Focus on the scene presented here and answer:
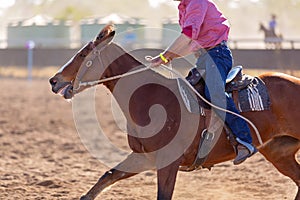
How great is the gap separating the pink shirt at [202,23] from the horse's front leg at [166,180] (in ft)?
3.71

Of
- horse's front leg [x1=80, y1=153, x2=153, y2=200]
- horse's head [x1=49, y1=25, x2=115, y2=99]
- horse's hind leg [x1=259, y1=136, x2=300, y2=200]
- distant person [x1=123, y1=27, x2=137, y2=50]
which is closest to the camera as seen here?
horse's head [x1=49, y1=25, x2=115, y2=99]

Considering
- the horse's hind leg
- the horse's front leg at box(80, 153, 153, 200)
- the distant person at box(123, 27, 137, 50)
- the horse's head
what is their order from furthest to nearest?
the distant person at box(123, 27, 137, 50), the horse's hind leg, the horse's front leg at box(80, 153, 153, 200), the horse's head

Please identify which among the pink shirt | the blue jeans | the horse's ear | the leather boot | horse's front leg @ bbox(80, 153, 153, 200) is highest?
the pink shirt

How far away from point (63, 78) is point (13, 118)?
7.85m

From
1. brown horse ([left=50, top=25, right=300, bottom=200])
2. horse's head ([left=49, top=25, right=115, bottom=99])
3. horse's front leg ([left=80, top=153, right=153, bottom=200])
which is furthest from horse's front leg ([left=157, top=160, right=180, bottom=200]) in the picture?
horse's head ([left=49, top=25, right=115, bottom=99])

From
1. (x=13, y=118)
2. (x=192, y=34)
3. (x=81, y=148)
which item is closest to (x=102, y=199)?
(x=192, y=34)

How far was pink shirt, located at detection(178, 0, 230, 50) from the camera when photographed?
584cm

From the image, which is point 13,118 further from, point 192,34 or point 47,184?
point 192,34

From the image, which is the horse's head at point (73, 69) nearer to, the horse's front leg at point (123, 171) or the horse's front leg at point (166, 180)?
the horse's front leg at point (123, 171)

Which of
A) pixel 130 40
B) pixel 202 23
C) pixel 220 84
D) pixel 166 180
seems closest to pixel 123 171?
pixel 166 180

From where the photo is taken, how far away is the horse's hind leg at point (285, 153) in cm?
666

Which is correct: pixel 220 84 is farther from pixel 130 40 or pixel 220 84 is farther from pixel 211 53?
pixel 130 40

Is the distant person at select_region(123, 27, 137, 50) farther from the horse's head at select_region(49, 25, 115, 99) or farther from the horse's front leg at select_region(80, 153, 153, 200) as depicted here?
the horse's head at select_region(49, 25, 115, 99)

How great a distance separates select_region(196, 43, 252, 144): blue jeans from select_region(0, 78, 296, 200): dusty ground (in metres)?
1.63
